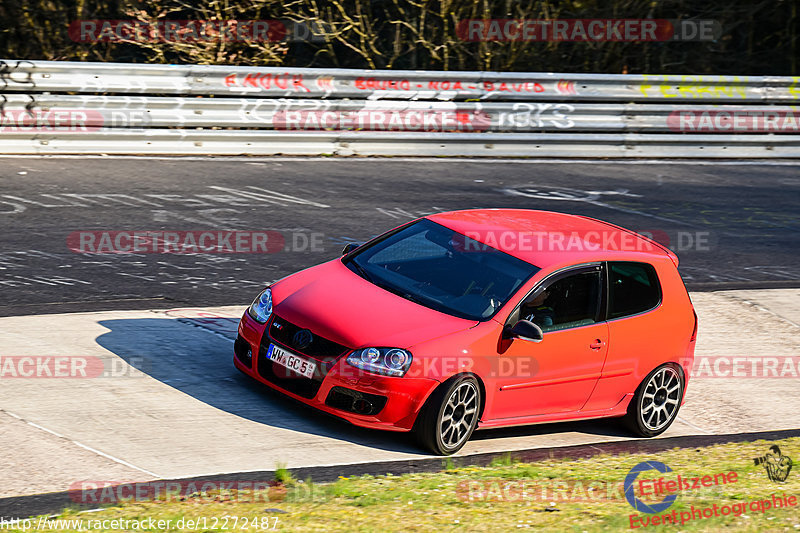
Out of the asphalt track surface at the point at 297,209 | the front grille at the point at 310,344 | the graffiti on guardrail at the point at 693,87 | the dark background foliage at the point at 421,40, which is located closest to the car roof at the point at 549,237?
the front grille at the point at 310,344

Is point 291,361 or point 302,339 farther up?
point 302,339

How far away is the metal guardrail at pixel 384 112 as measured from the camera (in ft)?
46.2

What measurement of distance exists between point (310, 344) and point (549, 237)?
2102mm

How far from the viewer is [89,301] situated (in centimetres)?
910

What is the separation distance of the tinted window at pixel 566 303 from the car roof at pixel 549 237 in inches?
Result: 5.9

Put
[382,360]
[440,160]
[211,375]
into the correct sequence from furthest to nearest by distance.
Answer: [440,160]
[211,375]
[382,360]

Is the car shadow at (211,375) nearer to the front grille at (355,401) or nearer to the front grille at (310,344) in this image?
the front grille at (355,401)

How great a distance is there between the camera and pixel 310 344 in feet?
22.6

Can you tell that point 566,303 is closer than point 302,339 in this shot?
No

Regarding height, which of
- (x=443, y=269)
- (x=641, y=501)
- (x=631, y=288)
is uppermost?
(x=443, y=269)

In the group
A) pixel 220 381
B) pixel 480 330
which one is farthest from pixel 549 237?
pixel 220 381

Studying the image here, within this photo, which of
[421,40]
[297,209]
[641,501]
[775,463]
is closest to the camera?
[641,501]

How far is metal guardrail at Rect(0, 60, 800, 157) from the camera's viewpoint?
554 inches

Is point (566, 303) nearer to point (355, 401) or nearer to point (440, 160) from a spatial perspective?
point (355, 401)
